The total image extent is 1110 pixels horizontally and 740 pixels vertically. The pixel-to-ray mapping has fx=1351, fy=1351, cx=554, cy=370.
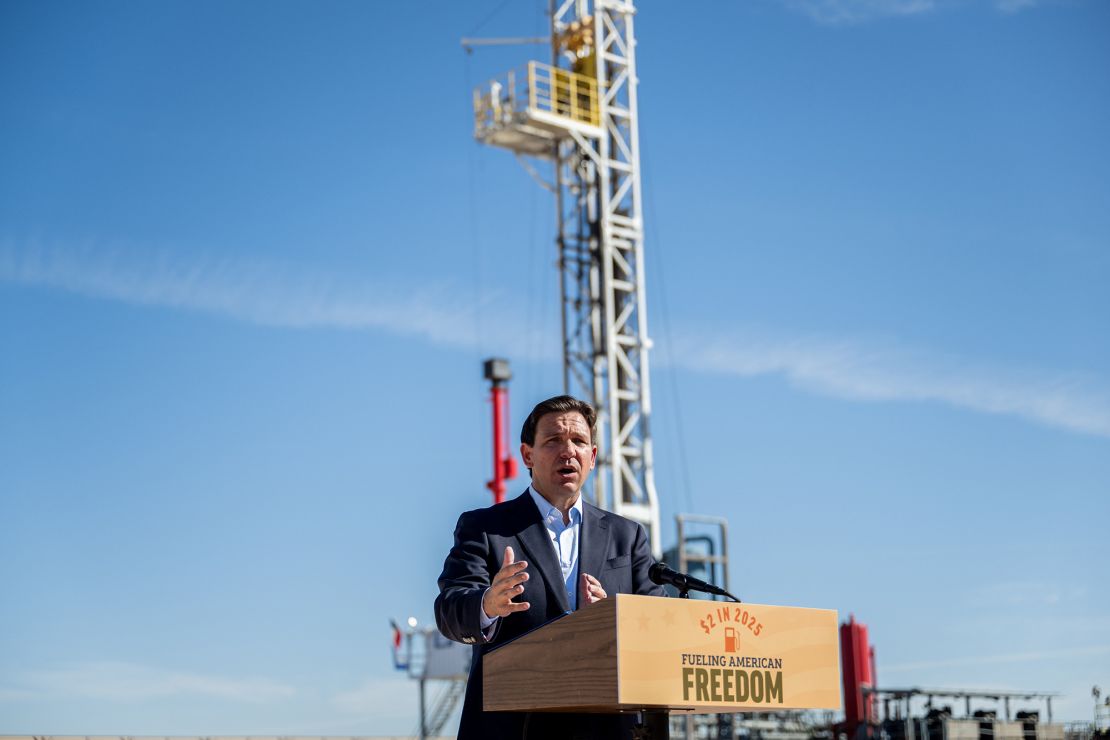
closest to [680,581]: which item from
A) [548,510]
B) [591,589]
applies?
[591,589]

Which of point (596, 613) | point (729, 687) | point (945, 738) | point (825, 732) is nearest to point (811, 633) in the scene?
point (729, 687)

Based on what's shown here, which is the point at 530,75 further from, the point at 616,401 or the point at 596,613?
the point at 596,613

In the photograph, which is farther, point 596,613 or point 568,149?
point 568,149

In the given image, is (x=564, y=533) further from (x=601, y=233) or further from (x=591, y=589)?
(x=601, y=233)

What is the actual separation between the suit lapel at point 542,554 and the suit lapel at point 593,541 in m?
0.09

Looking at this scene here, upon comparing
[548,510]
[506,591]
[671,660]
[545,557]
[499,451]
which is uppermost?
[499,451]

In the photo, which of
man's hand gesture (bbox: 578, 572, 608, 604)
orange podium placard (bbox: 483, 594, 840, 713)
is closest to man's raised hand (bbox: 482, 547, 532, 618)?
orange podium placard (bbox: 483, 594, 840, 713)

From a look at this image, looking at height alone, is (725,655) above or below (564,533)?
below

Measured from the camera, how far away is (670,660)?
357 centimetres

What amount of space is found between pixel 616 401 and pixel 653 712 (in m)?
24.9

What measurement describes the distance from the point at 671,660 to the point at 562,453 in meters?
1.10

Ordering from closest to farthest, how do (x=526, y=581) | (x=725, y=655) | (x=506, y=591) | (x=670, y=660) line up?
(x=670, y=660) < (x=725, y=655) < (x=506, y=591) < (x=526, y=581)

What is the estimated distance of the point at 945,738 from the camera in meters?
21.1

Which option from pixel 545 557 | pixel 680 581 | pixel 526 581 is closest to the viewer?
pixel 680 581
